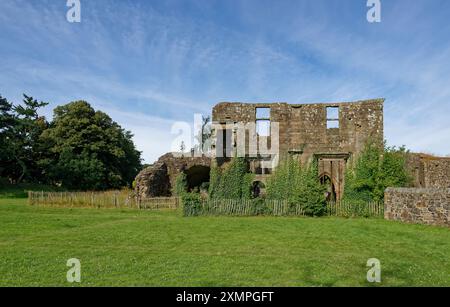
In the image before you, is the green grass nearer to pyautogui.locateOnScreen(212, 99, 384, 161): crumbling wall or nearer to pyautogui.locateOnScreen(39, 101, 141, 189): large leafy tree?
pyautogui.locateOnScreen(212, 99, 384, 161): crumbling wall

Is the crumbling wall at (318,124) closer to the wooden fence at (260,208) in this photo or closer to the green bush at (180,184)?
the wooden fence at (260,208)

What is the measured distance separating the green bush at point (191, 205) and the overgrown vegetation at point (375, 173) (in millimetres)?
9130

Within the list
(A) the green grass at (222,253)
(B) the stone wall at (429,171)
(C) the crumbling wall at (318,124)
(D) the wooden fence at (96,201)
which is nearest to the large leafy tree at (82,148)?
(D) the wooden fence at (96,201)

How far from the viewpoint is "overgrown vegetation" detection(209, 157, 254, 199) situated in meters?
22.2

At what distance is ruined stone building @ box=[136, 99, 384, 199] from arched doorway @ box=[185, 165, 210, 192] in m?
5.02

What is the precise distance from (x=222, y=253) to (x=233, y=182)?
42.8ft

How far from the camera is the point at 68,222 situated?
15469mm

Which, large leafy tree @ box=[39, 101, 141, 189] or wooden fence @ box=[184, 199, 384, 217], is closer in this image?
wooden fence @ box=[184, 199, 384, 217]

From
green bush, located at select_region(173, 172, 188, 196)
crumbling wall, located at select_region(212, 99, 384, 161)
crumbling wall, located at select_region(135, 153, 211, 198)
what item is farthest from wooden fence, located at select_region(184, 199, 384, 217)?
crumbling wall, located at select_region(135, 153, 211, 198)

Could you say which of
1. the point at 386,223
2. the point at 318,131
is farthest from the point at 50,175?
the point at 386,223

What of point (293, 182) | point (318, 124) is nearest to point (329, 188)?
point (293, 182)
